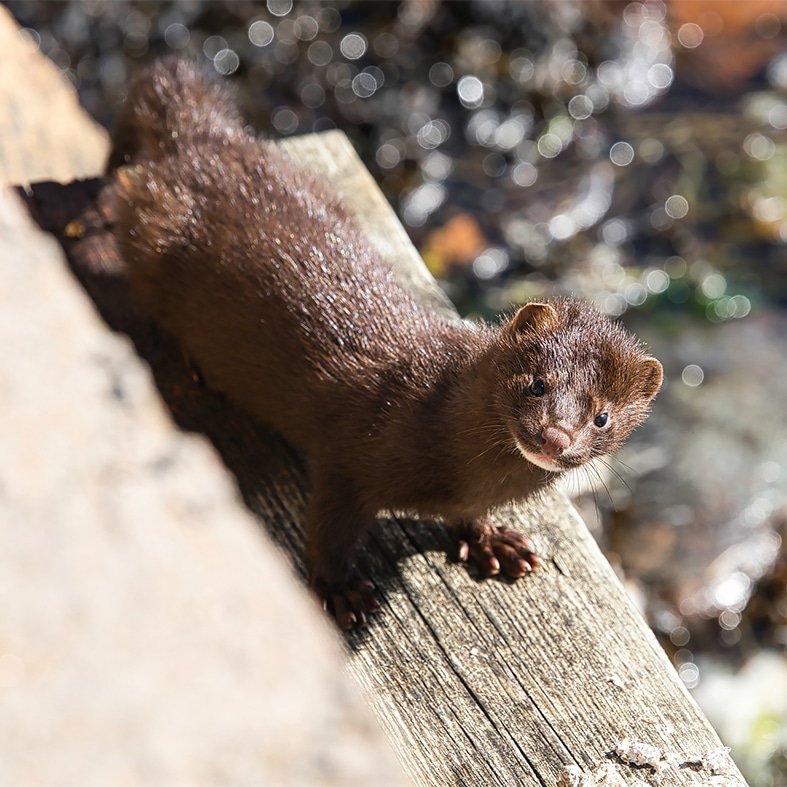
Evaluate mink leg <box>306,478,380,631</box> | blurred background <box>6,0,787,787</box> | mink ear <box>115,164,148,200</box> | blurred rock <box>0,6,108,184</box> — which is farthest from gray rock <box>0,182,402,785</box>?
blurred background <box>6,0,787,787</box>

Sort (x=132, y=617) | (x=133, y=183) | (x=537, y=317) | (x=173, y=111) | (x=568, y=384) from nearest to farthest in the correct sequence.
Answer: (x=132, y=617), (x=568, y=384), (x=537, y=317), (x=133, y=183), (x=173, y=111)

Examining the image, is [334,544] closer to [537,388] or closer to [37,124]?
[537,388]

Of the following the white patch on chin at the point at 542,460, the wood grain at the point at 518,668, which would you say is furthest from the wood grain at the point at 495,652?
the white patch on chin at the point at 542,460

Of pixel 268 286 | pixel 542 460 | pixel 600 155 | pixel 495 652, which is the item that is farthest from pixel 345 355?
pixel 600 155

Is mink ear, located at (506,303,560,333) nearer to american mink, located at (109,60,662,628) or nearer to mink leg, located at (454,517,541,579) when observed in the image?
american mink, located at (109,60,662,628)

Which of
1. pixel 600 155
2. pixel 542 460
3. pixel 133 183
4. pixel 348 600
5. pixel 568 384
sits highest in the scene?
pixel 568 384

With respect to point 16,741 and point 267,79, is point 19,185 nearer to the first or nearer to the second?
point 16,741

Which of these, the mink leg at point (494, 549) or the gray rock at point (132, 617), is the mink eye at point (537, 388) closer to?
the mink leg at point (494, 549)
